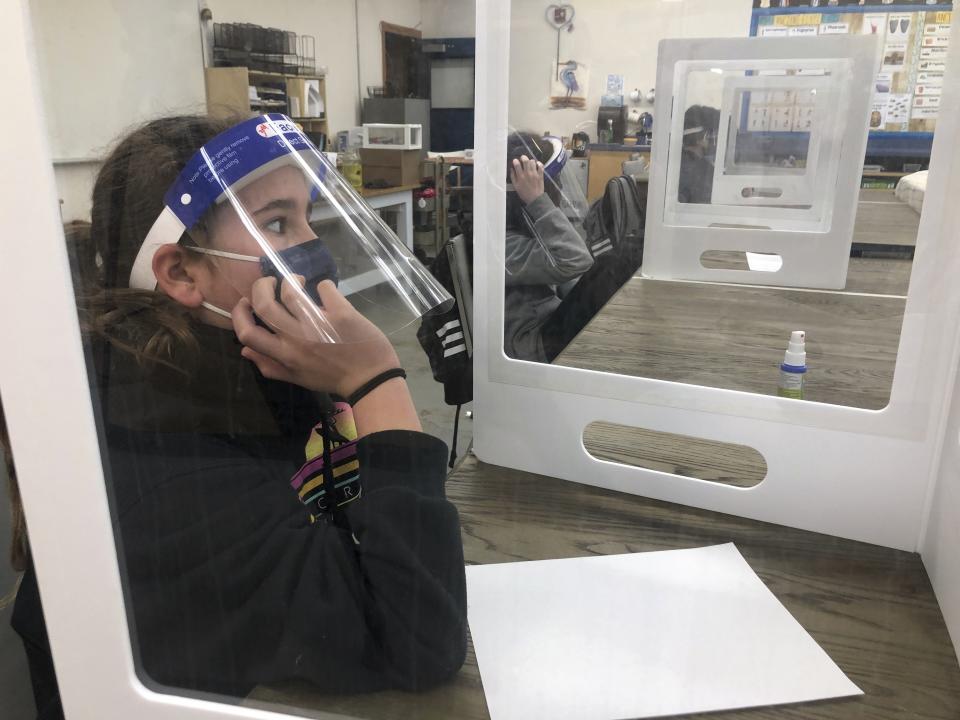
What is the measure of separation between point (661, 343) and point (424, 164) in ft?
1.16

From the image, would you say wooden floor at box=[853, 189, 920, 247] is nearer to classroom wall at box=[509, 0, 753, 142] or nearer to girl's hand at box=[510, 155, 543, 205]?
classroom wall at box=[509, 0, 753, 142]

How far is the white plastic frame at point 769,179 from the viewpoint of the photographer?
0.62m

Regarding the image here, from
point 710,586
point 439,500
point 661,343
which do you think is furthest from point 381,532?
point 661,343

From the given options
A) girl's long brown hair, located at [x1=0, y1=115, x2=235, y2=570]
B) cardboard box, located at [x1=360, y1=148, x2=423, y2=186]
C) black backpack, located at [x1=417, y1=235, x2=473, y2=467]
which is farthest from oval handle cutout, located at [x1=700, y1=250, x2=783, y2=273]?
girl's long brown hair, located at [x1=0, y1=115, x2=235, y2=570]

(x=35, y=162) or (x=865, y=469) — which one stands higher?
(x=35, y=162)

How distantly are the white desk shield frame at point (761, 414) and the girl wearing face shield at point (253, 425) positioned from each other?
24 centimetres

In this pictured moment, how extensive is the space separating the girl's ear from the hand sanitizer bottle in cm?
54

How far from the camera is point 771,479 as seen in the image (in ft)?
2.35

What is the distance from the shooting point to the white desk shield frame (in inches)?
23.6

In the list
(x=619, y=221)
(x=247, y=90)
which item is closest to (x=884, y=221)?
(x=619, y=221)

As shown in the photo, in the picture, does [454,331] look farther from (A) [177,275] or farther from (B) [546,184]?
(A) [177,275]

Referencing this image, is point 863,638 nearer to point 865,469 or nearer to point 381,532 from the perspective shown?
point 865,469

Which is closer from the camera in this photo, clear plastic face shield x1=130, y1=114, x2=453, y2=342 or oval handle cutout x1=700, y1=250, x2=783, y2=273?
clear plastic face shield x1=130, y1=114, x2=453, y2=342

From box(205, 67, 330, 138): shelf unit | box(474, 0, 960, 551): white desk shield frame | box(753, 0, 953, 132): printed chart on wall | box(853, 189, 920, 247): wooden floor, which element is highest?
box(753, 0, 953, 132): printed chart on wall
